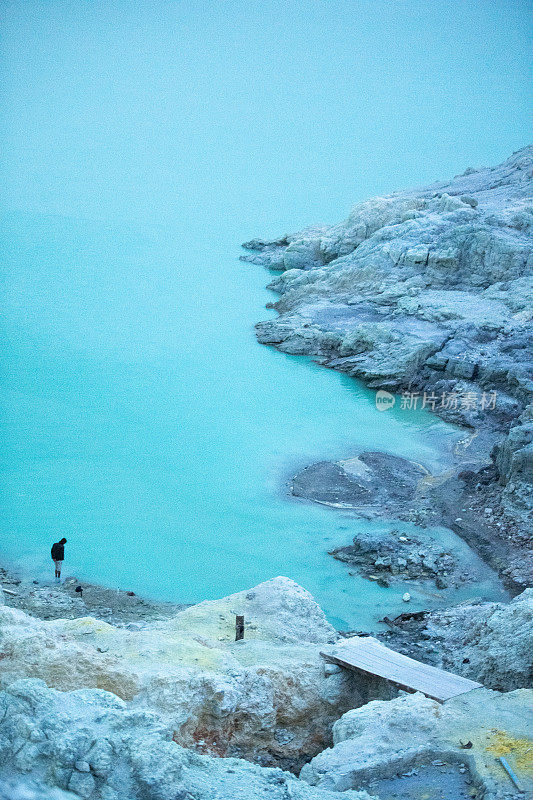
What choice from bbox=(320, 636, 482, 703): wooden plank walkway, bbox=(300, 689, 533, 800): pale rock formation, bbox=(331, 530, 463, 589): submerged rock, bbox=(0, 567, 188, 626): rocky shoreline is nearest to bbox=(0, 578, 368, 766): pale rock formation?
bbox=(320, 636, 482, 703): wooden plank walkway

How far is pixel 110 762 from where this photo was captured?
5762 mm

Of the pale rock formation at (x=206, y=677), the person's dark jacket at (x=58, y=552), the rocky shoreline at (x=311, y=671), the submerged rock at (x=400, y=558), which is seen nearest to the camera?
the rocky shoreline at (x=311, y=671)

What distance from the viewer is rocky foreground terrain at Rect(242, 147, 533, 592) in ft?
49.3

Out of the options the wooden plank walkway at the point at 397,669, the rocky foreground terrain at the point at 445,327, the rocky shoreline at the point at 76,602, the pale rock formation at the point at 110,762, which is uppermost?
the rocky foreground terrain at the point at 445,327

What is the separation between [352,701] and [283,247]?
93.8ft

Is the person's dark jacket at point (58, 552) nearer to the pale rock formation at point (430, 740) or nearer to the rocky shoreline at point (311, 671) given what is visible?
the rocky shoreline at point (311, 671)

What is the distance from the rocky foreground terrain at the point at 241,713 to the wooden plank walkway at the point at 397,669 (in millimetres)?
126

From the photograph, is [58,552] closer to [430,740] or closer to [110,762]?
[110,762]

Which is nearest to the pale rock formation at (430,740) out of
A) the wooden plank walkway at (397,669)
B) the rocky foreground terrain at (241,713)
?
the rocky foreground terrain at (241,713)

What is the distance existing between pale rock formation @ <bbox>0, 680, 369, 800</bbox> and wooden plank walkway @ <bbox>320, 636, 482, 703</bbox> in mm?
2065

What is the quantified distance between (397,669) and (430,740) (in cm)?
166

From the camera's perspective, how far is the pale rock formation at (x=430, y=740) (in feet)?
20.9

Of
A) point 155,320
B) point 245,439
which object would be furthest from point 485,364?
point 155,320

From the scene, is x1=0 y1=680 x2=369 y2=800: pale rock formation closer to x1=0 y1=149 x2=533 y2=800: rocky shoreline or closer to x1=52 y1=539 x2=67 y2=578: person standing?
x1=0 y1=149 x2=533 y2=800: rocky shoreline
